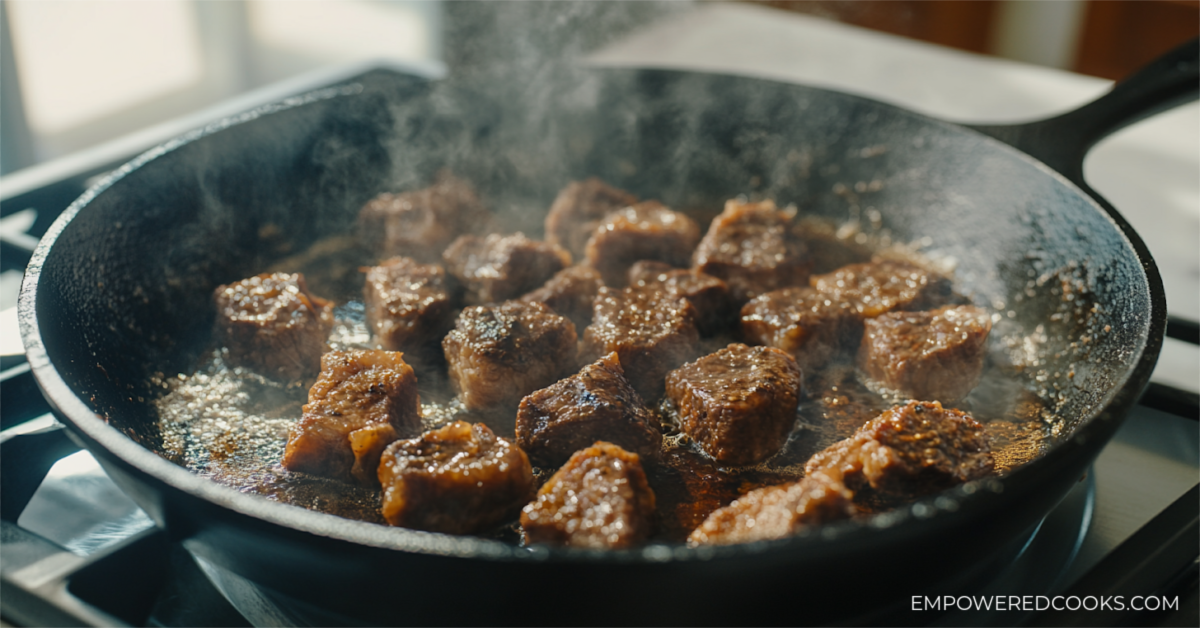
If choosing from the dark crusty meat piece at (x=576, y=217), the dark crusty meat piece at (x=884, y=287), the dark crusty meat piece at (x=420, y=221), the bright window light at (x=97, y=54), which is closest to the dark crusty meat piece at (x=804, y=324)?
the dark crusty meat piece at (x=884, y=287)

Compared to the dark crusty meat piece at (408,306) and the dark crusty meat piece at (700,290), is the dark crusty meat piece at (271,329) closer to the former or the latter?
Answer: the dark crusty meat piece at (408,306)

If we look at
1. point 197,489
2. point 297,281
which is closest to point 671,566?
point 197,489

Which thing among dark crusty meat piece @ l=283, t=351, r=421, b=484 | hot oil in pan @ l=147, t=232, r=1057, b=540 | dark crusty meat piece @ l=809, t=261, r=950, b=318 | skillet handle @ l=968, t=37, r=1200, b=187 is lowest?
hot oil in pan @ l=147, t=232, r=1057, b=540

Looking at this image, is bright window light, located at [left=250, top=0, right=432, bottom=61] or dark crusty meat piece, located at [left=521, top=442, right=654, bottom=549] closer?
dark crusty meat piece, located at [left=521, top=442, right=654, bottom=549]

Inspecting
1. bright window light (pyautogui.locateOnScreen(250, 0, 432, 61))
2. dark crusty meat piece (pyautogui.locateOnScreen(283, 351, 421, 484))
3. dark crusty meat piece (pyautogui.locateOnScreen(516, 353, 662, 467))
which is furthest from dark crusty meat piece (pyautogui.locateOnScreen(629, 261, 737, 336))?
bright window light (pyautogui.locateOnScreen(250, 0, 432, 61))

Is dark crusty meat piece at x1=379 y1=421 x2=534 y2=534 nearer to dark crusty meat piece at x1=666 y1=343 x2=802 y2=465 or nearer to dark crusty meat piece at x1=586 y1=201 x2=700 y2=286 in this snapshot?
dark crusty meat piece at x1=666 y1=343 x2=802 y2=465
